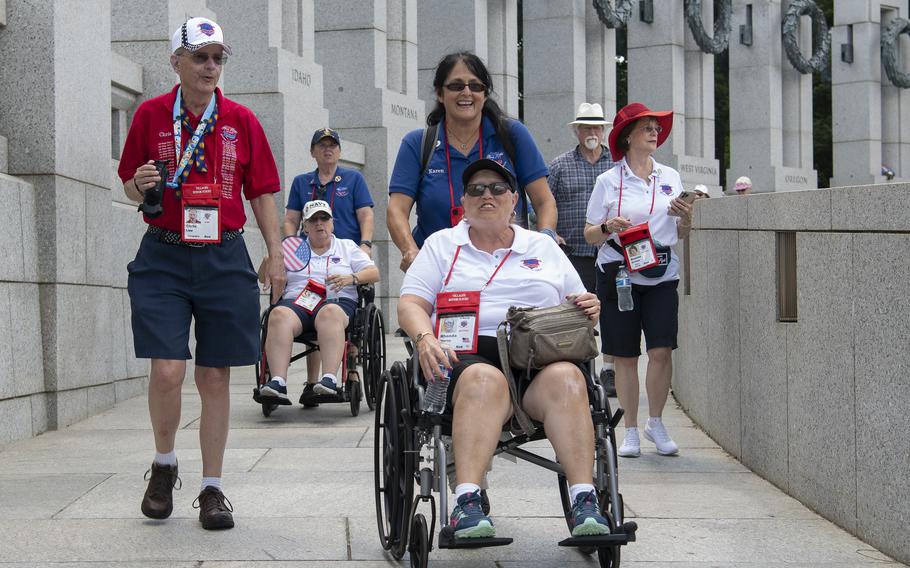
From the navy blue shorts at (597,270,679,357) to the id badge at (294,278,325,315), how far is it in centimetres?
221

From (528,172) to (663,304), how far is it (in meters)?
1.75

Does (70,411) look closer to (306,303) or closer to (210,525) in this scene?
(306,303)

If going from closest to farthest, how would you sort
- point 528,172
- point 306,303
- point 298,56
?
point 528,172, point 306,303, point 298,56

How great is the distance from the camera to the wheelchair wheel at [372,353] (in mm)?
9109

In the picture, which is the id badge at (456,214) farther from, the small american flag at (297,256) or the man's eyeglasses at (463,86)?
the small american flag at (297,256)

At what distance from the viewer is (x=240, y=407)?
939cm

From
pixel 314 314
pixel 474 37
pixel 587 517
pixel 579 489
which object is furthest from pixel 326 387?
pixel 474 37

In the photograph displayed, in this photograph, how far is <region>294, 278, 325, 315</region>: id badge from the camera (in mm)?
8828

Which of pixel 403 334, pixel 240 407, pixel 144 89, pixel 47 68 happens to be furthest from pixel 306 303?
pixel 403 334

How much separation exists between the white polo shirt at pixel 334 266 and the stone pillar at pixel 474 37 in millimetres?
11220

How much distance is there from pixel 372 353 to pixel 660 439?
2.49 metres

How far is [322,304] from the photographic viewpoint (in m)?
8.91

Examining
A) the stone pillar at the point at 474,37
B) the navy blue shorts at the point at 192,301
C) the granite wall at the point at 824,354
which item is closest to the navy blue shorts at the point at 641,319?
the granite wall at the point at 824,354

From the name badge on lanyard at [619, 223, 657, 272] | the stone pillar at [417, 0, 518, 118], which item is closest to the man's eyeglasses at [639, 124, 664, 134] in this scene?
the name badge on lanyard at [619, 223, 657, 272]
